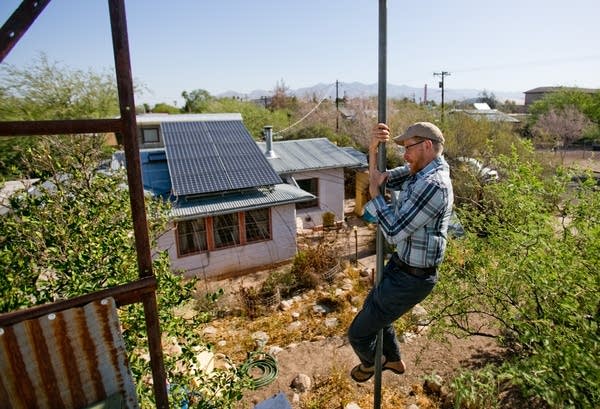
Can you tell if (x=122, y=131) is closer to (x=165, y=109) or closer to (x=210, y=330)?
(x=210, y=330)

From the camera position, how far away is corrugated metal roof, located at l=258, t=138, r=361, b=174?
14586 millimetres

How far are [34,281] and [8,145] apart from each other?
1417cm

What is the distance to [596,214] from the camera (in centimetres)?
382

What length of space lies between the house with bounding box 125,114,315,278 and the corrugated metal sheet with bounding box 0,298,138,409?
28.3 feet

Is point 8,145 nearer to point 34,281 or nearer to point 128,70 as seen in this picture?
point 34,281

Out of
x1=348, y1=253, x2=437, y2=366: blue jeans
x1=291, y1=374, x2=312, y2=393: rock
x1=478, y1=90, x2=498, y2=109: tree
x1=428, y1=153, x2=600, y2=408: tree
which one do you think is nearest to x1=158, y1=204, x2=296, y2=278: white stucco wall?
x1=291, y1=374, x2=312, y2=393: rock

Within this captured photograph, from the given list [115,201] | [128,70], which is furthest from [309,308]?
[128,70]

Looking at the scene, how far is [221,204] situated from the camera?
1092 cm

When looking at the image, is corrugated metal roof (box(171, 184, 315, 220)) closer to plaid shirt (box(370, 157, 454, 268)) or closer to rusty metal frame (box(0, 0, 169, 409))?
plaid shirt (box(370, 157, 454, 268))

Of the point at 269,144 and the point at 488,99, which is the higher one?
the point at 488,99

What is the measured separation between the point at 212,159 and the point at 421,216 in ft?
34.2

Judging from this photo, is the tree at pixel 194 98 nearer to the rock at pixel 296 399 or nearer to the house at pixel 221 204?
the house at pixel 221 204

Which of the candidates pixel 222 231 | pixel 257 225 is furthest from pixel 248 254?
pixel 222 231

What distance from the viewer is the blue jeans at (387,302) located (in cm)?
269
